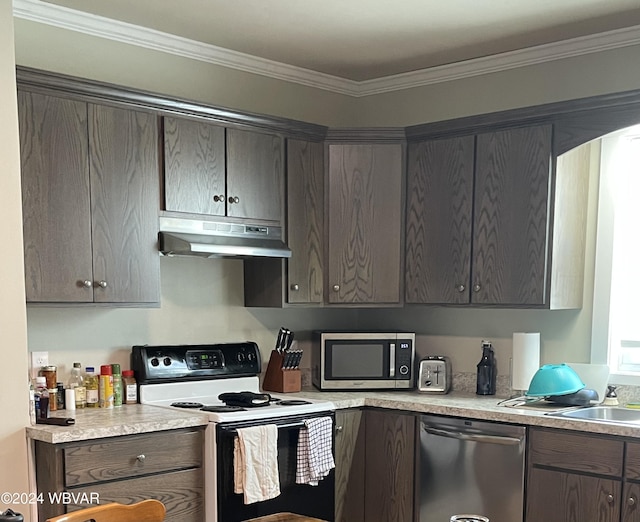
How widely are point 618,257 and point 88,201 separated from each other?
2.46 m

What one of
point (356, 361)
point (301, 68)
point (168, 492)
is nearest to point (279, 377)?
point (356, 361)

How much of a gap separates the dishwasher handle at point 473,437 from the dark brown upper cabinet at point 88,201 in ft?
4.53

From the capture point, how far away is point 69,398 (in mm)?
3137

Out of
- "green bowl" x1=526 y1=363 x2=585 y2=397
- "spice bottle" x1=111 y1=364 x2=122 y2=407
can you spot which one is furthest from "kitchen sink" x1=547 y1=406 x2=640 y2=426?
"spice bottle" x1=111 y1=364 x2=122 y2=407

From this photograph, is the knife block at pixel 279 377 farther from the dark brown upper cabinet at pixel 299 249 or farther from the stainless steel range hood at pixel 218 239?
the stainless steel range hood at pixel 218 239

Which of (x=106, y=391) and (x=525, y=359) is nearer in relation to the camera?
(x=106, y=391)

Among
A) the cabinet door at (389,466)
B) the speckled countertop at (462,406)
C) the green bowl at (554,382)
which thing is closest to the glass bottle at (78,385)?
the speckled countertop at (462,406)

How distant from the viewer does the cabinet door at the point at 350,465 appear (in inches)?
141

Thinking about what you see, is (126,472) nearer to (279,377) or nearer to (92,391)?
(92,391)

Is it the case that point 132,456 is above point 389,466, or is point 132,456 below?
above

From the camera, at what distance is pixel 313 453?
10.8 ft

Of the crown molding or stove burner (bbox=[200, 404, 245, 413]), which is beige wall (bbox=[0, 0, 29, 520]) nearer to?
the crown molding

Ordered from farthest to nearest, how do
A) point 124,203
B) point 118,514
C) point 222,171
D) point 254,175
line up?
point 254,175 < point 222,171 < point 124,203 < point 118,514

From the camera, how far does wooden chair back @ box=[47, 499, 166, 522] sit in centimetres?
181
